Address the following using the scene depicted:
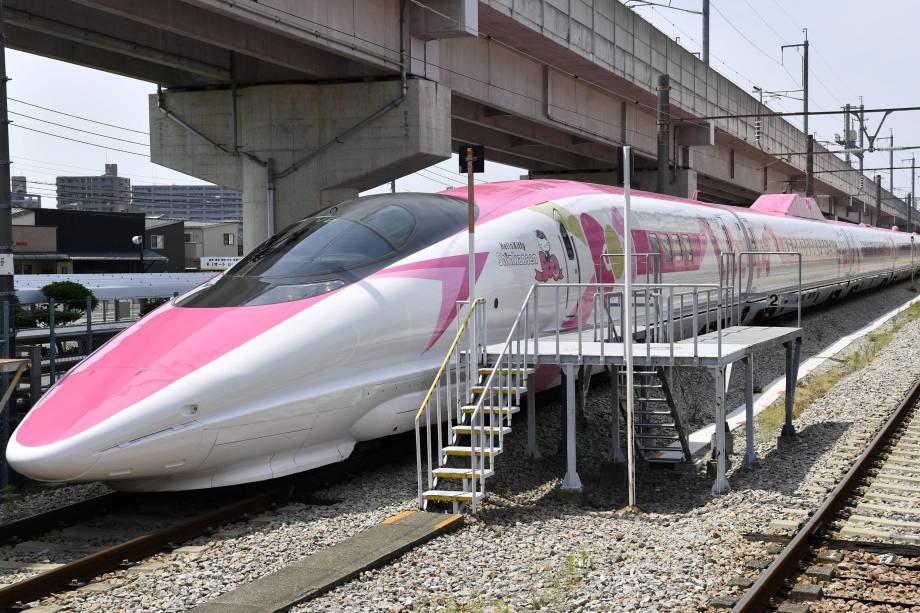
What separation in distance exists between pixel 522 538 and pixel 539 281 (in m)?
4.24

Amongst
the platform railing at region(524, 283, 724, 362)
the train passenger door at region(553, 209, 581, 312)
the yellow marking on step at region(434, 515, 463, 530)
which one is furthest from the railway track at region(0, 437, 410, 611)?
the train passenger door at region(553, 209, 581, 312)

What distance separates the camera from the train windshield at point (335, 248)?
913 cm

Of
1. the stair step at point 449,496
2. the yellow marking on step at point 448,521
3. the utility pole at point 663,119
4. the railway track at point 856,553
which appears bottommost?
the railway track at point 856,553

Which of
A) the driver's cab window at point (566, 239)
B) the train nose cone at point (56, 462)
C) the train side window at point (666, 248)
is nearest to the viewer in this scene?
the train nose cone at point (56, 462)

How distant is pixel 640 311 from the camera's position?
13727 millimetres

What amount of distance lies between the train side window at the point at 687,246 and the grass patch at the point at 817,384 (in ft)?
8.78

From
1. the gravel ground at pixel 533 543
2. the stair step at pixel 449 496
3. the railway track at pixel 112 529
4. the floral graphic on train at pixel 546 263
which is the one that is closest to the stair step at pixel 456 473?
the stair step at pixel 449 496

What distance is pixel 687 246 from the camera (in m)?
16.8

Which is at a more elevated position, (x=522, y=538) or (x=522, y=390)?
(x=522, y=390)

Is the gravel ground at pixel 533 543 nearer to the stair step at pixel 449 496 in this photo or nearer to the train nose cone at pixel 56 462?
the stair step at pixel 449 496

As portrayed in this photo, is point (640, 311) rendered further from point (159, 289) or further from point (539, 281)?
point (159, 289)

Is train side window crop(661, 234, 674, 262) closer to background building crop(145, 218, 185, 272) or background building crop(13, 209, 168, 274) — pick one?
background building crop(13, 209, 168, 274)

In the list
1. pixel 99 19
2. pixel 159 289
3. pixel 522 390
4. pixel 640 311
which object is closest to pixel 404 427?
pixel 522 390

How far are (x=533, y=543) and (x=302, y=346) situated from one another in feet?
8.23
